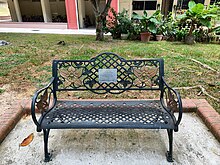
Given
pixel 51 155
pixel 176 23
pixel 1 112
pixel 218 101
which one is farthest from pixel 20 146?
pixel 176 23

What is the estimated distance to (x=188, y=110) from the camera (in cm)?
213

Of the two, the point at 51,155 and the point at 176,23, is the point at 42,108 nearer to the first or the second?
the point at 51,155

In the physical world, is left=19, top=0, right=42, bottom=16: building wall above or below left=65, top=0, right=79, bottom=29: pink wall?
above

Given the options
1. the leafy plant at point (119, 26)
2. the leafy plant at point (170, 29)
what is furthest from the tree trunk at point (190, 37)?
the leafy plant at point (119, 26)

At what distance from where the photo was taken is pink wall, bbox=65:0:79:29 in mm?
11492

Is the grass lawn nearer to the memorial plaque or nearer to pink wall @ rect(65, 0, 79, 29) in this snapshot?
the memorial plaque

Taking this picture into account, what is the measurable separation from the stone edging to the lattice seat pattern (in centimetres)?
60

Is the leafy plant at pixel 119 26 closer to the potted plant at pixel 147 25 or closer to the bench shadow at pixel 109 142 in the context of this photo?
the potted plant at pixel 147 25

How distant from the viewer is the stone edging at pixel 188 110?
1.74 meters

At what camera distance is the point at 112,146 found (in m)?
1.62

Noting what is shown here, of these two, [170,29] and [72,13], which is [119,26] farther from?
[72,13]

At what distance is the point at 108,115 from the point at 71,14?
1182cm

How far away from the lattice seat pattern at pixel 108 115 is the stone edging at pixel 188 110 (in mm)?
604

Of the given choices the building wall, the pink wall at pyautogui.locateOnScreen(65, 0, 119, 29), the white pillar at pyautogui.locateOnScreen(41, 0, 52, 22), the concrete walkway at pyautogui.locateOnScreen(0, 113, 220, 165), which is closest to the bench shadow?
the concrete walkway at pyautogui.locateOnScreen(0, 113, 220, 165)
